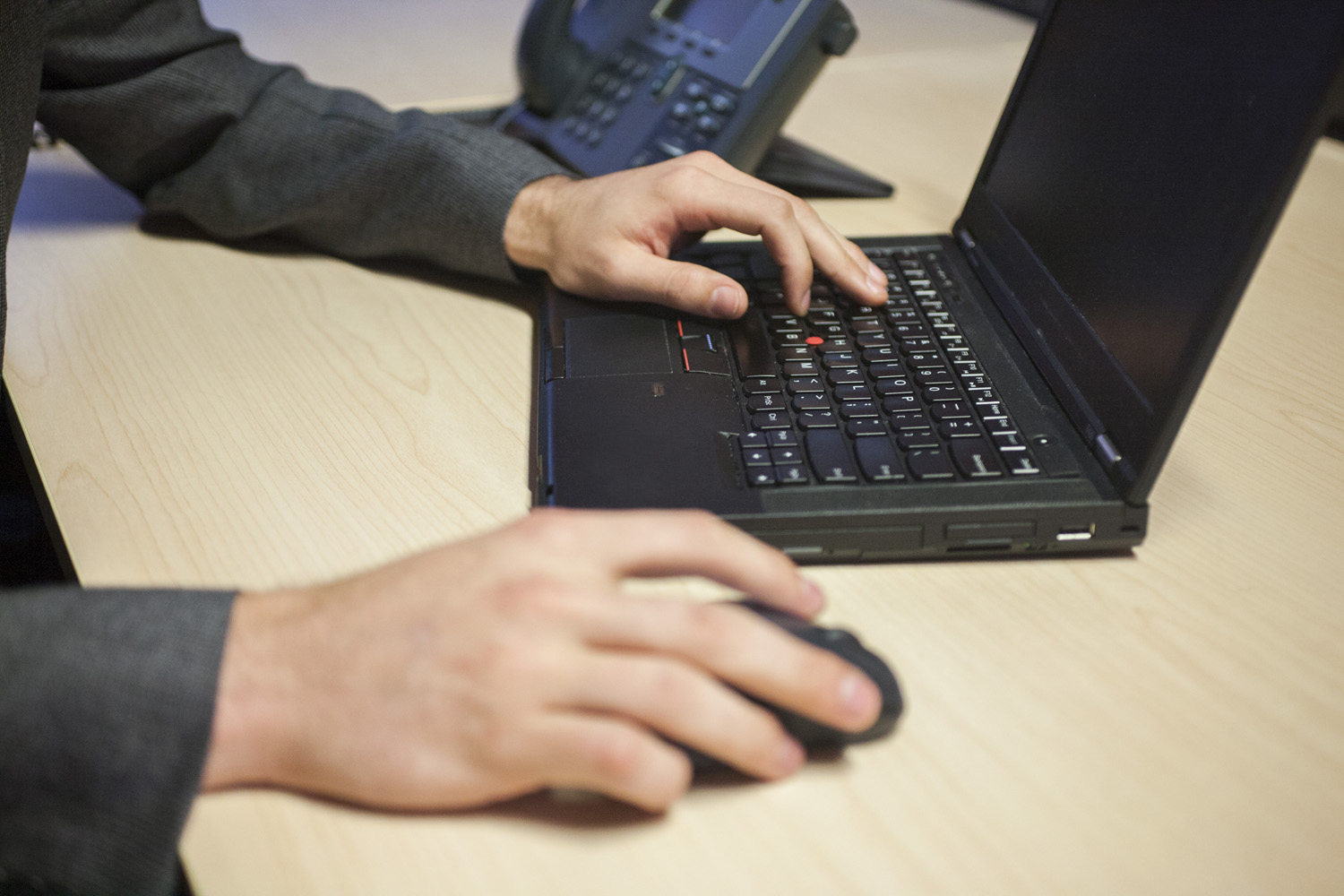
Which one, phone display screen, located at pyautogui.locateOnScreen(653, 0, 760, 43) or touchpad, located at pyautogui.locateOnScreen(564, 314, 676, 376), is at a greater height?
phone display screen, located at pyautogui.locateOnScreen(653, 0, 760, 43)

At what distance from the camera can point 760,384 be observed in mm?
531

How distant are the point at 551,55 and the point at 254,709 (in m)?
0.73

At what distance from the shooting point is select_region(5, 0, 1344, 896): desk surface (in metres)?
0.33

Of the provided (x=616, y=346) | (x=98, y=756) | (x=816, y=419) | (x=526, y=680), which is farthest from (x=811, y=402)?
(x=98, y=756)

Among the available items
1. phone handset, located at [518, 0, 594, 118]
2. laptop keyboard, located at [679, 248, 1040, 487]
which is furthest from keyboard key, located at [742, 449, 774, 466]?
phone handset, located at [518, 0, 594, 118]

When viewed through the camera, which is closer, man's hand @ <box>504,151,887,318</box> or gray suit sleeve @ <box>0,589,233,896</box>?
gray suit sleeve @ <box>0,589,233,896</box>

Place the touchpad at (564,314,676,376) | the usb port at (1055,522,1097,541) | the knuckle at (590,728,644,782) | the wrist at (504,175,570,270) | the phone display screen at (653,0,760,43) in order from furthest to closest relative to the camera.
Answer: the phone display screen at (653,0,760,43), the wrist at (504,175,570,270), the touchpad at (564,314,676,376), the usb port at (1055,522,1097,541), the knuckle at (590,728,644,782)

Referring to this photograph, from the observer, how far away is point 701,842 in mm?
338

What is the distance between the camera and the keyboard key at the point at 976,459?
1.49 ft

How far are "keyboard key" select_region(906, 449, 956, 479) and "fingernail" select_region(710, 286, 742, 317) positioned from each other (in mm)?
168

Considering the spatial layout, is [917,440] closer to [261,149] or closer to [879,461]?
[879,461]

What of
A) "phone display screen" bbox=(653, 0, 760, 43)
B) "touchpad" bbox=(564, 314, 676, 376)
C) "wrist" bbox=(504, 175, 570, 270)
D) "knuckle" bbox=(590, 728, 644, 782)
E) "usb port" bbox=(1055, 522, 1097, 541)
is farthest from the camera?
"phone display screen" bbox=(653, 0, 760, 43)

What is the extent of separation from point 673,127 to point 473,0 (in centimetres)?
80

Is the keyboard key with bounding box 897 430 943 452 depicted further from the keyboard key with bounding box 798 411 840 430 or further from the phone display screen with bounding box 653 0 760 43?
the phone display screen with bounding box 653 0 760 43
